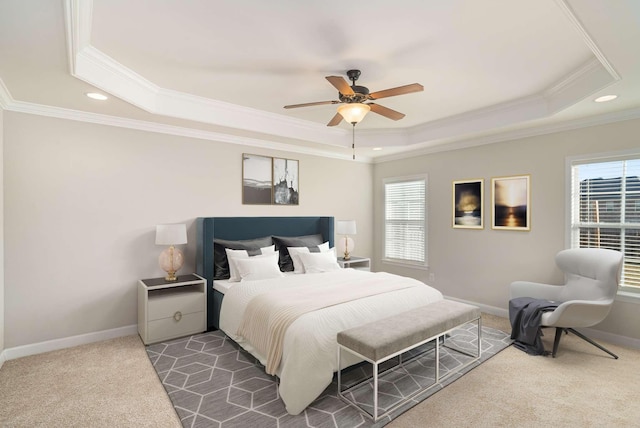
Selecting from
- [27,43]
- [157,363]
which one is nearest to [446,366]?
[157,363]

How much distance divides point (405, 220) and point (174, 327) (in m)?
3.96

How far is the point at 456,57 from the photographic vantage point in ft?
9.15

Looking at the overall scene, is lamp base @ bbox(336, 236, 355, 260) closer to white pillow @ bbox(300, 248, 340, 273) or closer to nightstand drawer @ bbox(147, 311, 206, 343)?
white pillow @ bbox(300, 248, 340, 273)

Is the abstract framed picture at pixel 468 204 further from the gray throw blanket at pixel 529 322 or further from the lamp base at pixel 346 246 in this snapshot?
the lamp base at pixel 346 246

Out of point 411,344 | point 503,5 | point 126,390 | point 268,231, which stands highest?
point 503,5

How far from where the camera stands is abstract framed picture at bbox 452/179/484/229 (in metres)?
4.73

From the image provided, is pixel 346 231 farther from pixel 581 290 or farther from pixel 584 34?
pixel 584 34

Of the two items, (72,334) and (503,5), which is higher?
(503,5)

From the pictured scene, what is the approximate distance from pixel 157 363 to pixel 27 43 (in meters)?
2.67

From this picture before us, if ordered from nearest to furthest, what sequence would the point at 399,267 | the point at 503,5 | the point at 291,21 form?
the point at 503,5 → the point at 291,21 → the point at 399,267

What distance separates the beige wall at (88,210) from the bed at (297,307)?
18.0 inches

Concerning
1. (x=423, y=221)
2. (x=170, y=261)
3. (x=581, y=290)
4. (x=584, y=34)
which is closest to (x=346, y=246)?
(x=423, y=221)

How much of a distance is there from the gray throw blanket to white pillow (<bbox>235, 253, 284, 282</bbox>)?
267 centimetres

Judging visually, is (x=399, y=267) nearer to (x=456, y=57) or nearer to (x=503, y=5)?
(x=456, y=57)
